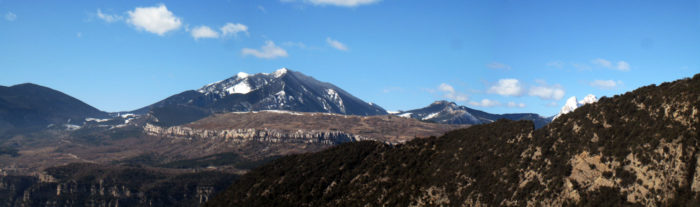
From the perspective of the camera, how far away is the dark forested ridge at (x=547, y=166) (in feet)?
338

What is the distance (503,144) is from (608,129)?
1141 inches

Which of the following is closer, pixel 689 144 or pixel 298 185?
pixel 689 144

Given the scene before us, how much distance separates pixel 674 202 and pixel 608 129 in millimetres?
26076

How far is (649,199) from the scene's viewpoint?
99.6m

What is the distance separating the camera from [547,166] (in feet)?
404

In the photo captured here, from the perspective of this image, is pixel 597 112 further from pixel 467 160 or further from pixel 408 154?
pixel 408 154

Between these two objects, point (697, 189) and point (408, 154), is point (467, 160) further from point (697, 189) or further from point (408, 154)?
point (697, 189)

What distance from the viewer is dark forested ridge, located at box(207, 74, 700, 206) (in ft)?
338

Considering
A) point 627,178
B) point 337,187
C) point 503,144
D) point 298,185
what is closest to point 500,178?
point 503,144

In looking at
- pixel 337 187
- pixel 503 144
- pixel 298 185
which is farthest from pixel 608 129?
pixel 298 185

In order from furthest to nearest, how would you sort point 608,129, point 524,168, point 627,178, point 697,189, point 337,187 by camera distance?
point 337,187, point 524,168, point 608,129, point 627,178, point 697,189

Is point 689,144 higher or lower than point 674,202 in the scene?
higher

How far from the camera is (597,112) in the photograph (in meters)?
129

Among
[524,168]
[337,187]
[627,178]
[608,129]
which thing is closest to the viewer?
[627,178]
